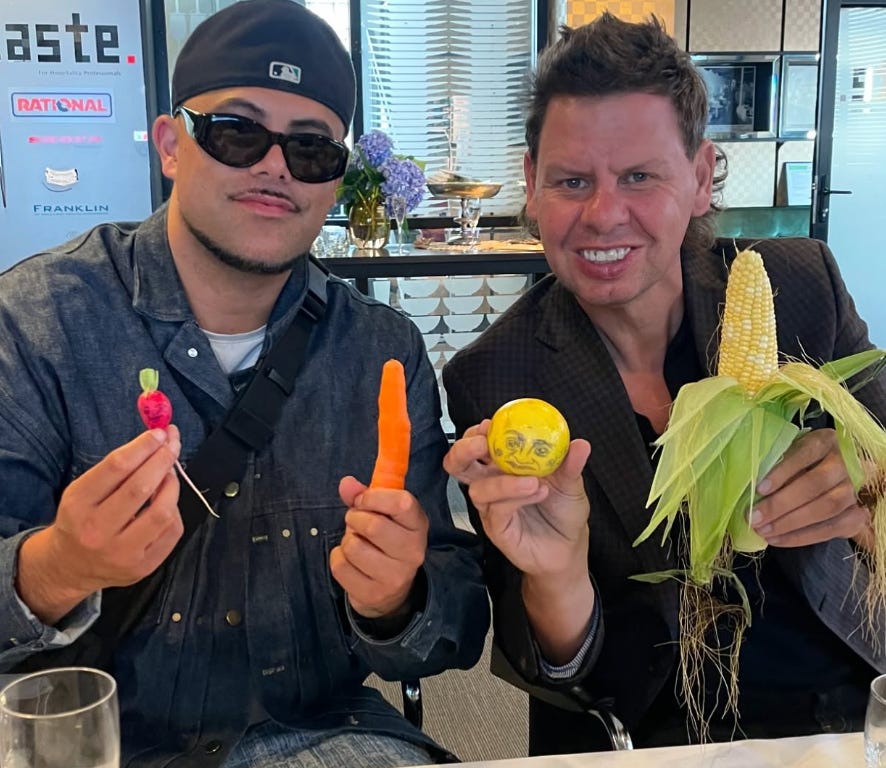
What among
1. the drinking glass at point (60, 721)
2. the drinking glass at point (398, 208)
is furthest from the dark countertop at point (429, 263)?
the drinking glass at point (60, 721)

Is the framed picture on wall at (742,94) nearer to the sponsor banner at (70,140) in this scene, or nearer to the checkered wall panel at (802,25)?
the checkered wall panel at (802,25)

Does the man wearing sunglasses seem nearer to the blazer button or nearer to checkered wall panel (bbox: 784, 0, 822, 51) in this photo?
the blazer button

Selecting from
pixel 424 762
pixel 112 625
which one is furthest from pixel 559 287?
pixel 112 625

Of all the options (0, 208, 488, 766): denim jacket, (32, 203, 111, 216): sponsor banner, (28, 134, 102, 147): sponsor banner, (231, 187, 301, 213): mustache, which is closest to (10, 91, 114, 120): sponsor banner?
(28, 134, 102, 147): sponsor banner

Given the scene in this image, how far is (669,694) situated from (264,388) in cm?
96

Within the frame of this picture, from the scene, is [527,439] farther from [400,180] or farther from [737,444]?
[400,180]

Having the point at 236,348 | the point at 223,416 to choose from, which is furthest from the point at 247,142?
the point at 223,416

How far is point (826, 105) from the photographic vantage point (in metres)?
6.08

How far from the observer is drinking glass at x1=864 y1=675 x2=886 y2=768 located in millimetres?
1007

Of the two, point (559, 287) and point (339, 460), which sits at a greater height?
point (559, 287)

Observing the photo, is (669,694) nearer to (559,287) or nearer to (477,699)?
(559,287)

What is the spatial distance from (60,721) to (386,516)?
0.53 metres

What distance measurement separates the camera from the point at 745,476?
118 centimetres

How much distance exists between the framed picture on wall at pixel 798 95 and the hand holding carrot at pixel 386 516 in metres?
6.31
